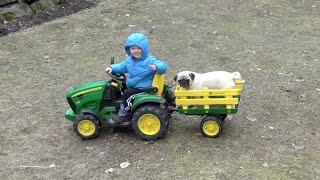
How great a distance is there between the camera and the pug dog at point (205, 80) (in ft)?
15.0

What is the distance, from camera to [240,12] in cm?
930

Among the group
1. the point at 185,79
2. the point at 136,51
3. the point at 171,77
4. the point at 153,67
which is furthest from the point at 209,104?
the point at 171,77

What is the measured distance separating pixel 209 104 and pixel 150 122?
0.65 metres

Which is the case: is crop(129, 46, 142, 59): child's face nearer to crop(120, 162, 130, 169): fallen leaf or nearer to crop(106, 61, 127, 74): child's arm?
crop(106, 61, 127, 74): child's arm

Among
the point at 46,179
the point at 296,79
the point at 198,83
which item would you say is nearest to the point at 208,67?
the point at 296,79

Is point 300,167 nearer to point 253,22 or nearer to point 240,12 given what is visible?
point 253,22

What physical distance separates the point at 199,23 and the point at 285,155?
188 inches

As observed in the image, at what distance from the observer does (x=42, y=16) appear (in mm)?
8992

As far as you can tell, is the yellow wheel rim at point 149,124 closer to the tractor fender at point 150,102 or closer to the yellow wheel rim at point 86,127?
the tractor fender at point 150,102

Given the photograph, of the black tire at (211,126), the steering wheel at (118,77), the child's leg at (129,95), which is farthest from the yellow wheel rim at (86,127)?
the black tire at (211,126)

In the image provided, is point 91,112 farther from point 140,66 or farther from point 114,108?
point 140,66

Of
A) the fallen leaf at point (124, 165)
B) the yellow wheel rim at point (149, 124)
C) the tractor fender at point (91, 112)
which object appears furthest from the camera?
the tractor fender at point (91, 112)

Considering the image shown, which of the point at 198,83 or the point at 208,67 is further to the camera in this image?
the point at 208,67

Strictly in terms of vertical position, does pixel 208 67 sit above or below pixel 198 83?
below
